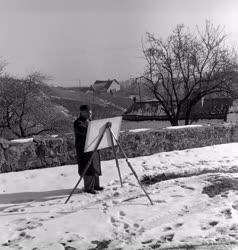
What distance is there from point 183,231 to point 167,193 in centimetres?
182

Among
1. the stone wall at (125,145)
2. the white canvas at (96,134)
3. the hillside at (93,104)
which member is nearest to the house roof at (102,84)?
the hillside at (93,104)

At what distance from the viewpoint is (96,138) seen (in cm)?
680

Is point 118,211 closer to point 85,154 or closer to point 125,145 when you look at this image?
point 85,154

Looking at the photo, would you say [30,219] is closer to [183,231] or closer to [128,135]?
[183,231]

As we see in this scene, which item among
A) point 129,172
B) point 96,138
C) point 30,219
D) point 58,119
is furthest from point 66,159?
point 58,119

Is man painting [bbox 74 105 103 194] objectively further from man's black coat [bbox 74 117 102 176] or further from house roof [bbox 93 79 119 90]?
house roof [bbox 93 79 119 90]

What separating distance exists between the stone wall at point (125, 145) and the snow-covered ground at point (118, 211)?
0.89 feet

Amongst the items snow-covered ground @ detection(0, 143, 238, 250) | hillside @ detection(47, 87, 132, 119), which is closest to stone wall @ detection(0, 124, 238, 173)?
snow-covered ground @ detection(0, 143, 238, 250)

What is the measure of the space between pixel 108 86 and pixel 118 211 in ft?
284

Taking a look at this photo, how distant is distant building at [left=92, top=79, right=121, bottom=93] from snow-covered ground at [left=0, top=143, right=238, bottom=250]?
8154 centimetres

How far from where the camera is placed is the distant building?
90.6 meters

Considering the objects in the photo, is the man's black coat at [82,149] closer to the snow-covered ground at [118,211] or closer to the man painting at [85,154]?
the man painting at [85,154]

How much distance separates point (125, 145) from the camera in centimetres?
1005

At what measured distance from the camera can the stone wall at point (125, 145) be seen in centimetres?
854
